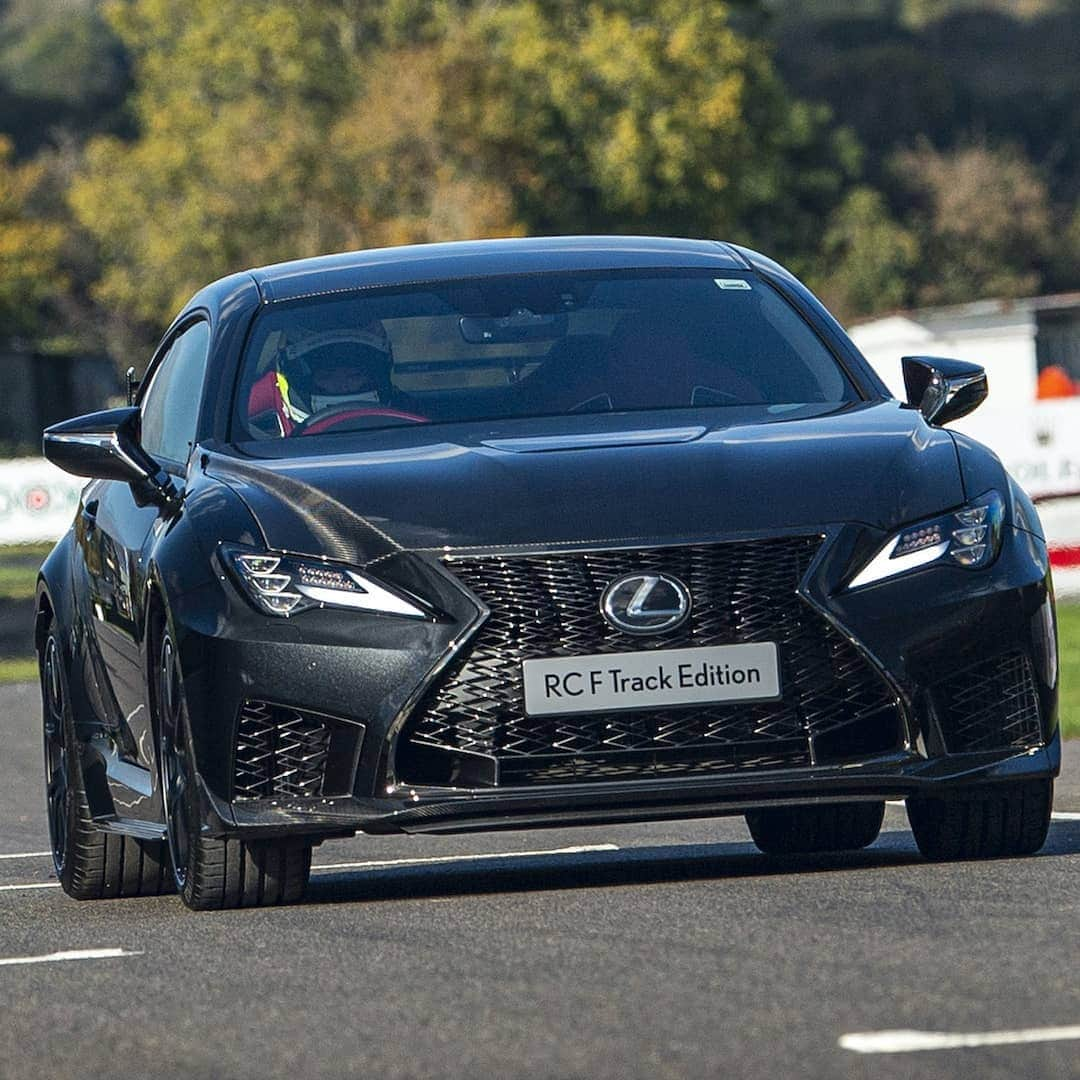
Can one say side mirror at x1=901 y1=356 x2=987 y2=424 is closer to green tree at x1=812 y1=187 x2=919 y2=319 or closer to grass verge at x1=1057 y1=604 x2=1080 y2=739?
grass verge at x1=1057 y1=604 x2=1080 y2=739

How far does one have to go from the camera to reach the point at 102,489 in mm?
8938

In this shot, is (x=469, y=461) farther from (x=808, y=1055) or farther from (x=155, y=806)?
(x=808, y=1055)

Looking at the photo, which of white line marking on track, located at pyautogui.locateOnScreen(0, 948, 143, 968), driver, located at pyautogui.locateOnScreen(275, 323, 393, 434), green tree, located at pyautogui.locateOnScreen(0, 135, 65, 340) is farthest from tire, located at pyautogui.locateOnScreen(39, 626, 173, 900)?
green tree, located at pyautogui.locateOnScreen(0, 135, 65, 340)

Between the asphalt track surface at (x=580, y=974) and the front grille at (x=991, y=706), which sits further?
the front grille at (x=991, y=706)

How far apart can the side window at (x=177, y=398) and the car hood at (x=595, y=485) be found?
70 cm

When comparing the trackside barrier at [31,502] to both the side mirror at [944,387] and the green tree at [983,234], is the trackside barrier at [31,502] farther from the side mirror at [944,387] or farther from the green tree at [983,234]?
the green tree at [983,234]

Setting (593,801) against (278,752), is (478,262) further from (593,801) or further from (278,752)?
(593,801)

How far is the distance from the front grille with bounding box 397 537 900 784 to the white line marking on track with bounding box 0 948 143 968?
2.45ft

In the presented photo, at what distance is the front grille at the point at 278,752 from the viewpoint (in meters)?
7.10

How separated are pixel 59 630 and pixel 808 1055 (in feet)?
14.8

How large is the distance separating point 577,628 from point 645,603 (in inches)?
6.3

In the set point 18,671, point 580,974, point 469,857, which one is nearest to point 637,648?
point 580,974

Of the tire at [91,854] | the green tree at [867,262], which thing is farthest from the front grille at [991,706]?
the green tree at [867,262]

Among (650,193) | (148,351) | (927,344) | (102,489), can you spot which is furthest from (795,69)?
(102,489)
